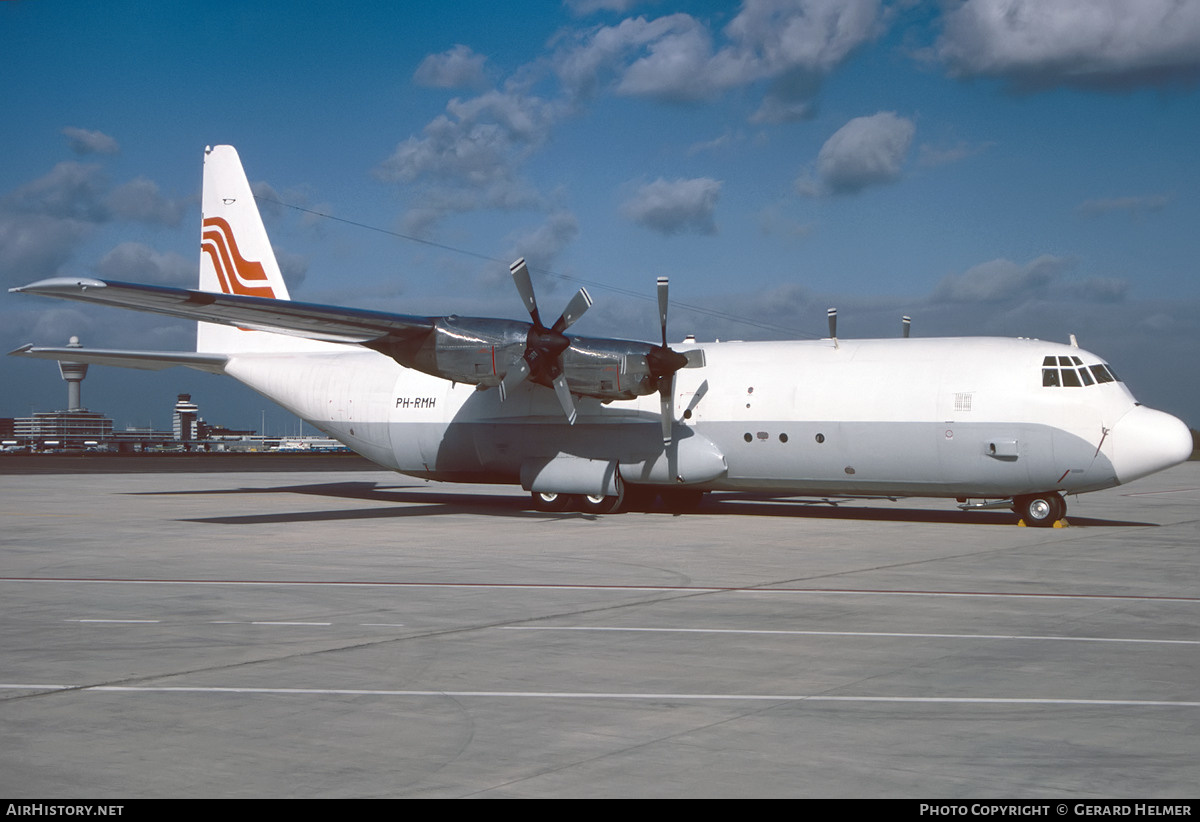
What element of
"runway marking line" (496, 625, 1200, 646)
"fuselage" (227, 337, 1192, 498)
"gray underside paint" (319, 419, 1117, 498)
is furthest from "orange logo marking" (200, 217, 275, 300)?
"runway marking line" (496, 625, 1200, 646)

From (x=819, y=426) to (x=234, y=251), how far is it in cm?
1676

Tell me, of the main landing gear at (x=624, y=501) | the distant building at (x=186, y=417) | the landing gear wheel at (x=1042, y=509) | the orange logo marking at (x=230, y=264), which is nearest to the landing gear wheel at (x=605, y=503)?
the main landing gear at (x=624, y=501)

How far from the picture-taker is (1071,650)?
955 centimetres

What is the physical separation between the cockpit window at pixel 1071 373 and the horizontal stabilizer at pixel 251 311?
12.2 meters

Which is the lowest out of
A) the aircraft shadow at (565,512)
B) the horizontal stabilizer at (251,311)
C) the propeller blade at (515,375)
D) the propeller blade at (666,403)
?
the aircraft shadow at (565,512)

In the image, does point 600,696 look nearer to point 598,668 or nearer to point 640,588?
point 598,668

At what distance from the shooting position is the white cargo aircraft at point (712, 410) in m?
21.0

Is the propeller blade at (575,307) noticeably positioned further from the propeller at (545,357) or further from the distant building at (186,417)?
the distant building at (186,417)

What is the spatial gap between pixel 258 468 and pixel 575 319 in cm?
3394

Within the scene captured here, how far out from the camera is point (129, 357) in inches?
1101

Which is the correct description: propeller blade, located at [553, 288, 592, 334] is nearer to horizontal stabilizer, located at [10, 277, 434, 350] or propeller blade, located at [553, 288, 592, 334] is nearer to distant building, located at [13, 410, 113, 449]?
horizontal stabilizer, located at [10, 277, 434, 350]

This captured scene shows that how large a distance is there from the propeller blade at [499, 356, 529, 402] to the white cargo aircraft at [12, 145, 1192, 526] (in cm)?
4

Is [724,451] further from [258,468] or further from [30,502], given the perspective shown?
[258,468]

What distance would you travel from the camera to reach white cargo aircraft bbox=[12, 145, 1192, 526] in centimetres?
2105
